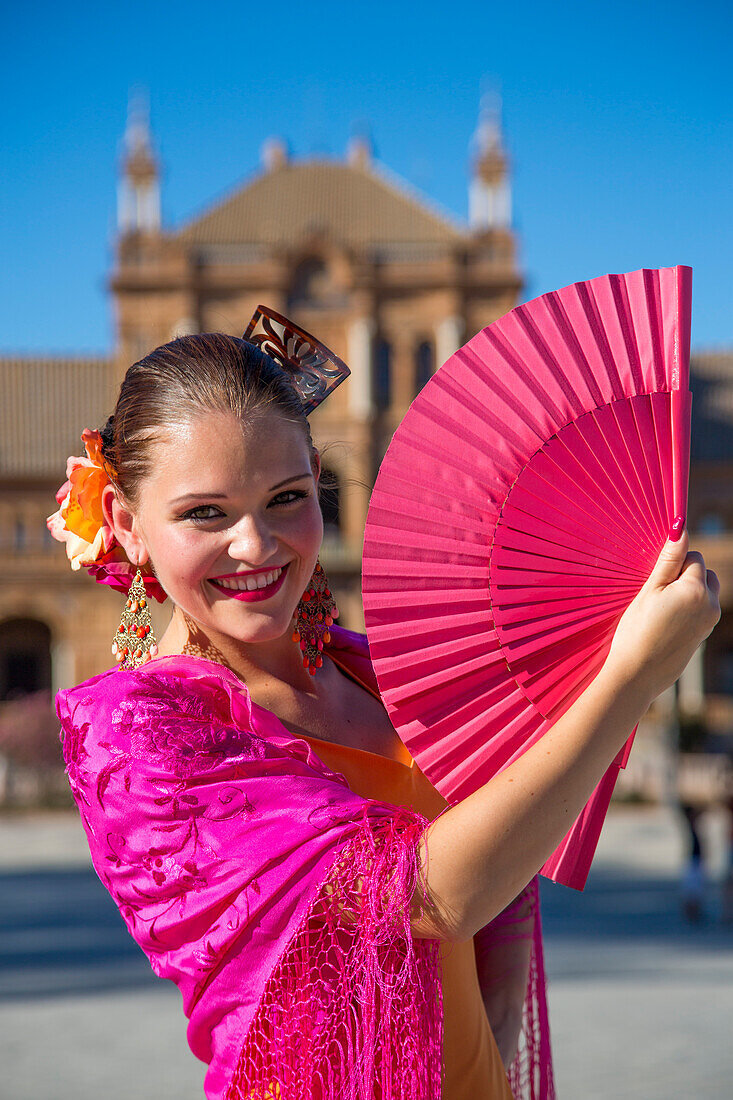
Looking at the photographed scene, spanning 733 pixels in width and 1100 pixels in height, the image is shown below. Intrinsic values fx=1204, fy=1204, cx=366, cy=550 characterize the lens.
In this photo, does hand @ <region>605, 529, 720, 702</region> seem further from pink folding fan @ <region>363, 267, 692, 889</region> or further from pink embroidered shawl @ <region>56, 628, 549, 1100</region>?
pink embroidered shawl @ <region>56, 628, 549, 1100</region>

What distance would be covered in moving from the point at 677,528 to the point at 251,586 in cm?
56

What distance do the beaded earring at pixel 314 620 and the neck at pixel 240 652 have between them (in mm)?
27

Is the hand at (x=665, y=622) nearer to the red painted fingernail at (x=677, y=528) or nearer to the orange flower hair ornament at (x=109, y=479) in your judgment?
the red painted fingernail at (x=677, y=528)

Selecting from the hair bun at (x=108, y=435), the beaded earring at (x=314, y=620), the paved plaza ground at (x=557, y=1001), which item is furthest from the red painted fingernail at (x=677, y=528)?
the paved plaza ground at (x=557, y=1001)

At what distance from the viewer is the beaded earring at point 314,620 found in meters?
1.80

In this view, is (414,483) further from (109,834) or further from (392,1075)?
(392,1075)

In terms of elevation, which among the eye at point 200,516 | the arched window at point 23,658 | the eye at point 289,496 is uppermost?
the eye at point 289,496

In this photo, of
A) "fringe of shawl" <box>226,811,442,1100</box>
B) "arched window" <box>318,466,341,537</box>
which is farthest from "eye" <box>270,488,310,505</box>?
"fringe of shawl" <box>226,811,442,1100</box>

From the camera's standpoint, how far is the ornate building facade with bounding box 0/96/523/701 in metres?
34.8

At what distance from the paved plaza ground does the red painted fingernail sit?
6.33 meters

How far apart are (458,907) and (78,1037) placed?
769 cm

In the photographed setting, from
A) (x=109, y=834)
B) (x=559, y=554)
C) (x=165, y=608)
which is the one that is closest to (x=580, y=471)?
(x=559, y=554)

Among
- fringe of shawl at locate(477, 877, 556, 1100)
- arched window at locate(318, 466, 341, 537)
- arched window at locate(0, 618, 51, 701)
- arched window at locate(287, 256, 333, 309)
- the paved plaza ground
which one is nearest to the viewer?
fringe of shawl at locate(477, 877, 556, 1100)

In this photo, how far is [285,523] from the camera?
1.62 metres
